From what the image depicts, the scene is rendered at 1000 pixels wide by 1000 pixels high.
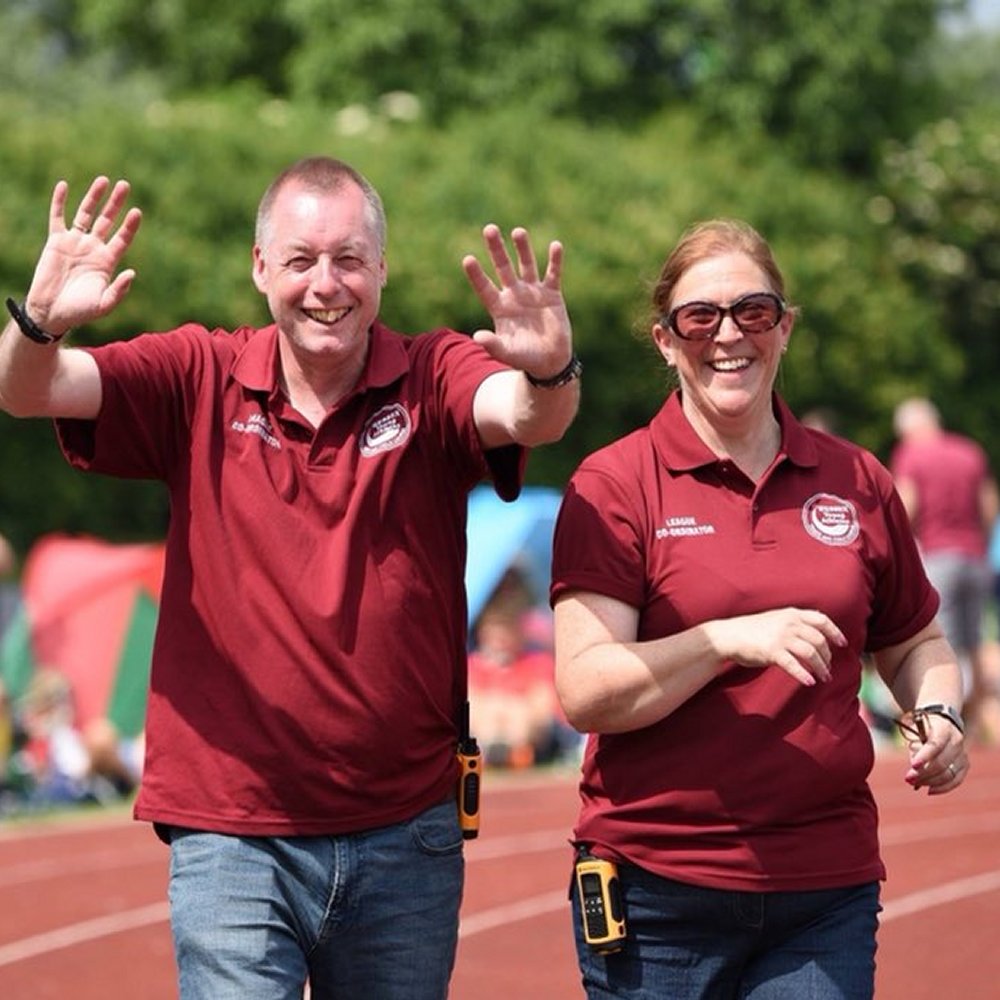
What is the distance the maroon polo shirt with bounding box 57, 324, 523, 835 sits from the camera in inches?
181

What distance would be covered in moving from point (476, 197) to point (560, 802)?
491 inches

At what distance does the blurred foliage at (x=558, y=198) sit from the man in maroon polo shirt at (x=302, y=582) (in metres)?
16.5

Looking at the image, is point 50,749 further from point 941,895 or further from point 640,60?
point 640,60

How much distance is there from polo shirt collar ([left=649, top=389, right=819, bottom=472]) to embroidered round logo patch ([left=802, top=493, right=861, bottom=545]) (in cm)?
8

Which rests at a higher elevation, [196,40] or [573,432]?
[196,40]

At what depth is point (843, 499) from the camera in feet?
15.6

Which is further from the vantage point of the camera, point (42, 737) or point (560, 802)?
point (42, 737)

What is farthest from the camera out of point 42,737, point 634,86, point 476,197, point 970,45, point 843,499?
point 970,45

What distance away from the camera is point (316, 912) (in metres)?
4.66

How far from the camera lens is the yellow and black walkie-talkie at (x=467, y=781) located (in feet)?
Answer: 15.8

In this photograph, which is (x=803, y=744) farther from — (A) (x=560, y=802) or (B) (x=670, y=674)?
(A) (x=560, y=802)

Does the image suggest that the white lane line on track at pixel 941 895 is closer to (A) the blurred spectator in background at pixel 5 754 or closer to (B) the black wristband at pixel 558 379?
(A) the blurred spectator in background at pixel 5 754

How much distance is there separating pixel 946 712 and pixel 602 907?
2.51ft

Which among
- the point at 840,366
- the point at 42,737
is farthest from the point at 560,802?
the point at 840,366
